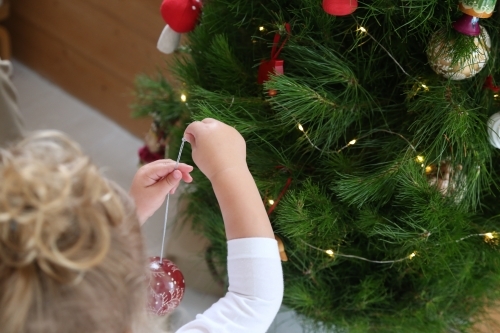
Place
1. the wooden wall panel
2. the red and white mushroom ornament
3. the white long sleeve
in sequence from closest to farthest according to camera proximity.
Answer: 1. the white long sleeve
2. the red and white mushroom ornament
3. the wooden wall panel

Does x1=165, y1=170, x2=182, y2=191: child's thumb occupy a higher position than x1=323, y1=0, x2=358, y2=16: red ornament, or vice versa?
x1=323, y1=0, x2=358, y2=16: red ornament

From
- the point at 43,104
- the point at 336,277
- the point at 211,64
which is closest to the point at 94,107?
the point at 43,104

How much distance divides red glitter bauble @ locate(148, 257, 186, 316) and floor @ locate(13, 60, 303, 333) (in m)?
0.52

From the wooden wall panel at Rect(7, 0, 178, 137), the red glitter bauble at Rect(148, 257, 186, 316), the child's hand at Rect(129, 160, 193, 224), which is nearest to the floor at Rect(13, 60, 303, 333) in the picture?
the wooden wall panel at Rect(7, 0, 178, 137)

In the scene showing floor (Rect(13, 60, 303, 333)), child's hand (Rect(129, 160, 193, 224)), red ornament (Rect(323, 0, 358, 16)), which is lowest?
floor (Rect(13, 60, 303, 333))

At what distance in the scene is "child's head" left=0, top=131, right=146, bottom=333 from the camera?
0.41 meters

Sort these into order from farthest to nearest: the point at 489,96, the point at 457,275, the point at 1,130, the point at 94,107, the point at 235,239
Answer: the point at 94,107 < the point at 1,130 < the point at 457,275 < the point at 489,96 < the point at 235,239

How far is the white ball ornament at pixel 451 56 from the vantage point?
25.0 inches

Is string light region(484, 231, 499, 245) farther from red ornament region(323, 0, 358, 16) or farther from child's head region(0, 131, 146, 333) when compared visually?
child's head region(0, 131, 146, 333)

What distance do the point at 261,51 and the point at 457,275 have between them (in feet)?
1.56

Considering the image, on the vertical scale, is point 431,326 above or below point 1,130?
below

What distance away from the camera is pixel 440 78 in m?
0.70

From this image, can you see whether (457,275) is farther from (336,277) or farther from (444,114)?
(444,114)

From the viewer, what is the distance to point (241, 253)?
2.00 feet
